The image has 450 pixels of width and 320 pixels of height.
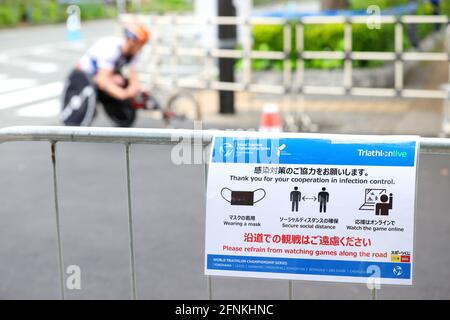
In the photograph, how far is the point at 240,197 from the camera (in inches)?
139

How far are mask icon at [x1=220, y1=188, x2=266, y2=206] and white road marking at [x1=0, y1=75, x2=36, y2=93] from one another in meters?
11.7

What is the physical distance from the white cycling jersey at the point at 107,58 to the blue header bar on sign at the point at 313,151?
700 cm

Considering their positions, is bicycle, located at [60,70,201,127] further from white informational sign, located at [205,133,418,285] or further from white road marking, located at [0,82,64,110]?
white informational sign, located at [205,133,418,285]

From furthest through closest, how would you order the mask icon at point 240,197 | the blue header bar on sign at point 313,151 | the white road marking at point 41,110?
the white road marking at point 41,110, the mask icon at point 240,197, the blue header bar on sign at point 313,151

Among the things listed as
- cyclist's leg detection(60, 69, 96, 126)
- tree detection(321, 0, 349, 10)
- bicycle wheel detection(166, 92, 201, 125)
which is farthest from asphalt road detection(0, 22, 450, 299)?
tree detection(321, 0, 349, 10)

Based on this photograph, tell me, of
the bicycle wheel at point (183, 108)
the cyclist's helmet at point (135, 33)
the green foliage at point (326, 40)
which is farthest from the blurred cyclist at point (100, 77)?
the green foliage at point (326, 40)

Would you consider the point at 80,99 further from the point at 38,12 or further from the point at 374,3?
the point at 38,12

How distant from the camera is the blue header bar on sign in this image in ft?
11.1

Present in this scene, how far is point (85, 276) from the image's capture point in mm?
5867

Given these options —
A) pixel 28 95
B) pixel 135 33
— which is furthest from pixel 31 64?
pixel 135 33

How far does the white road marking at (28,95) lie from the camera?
13208mm

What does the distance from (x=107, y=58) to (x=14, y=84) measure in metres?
5.90

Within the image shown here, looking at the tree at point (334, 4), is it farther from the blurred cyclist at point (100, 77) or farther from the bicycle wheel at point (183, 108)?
the blurred cyclist at point (100, 77)
